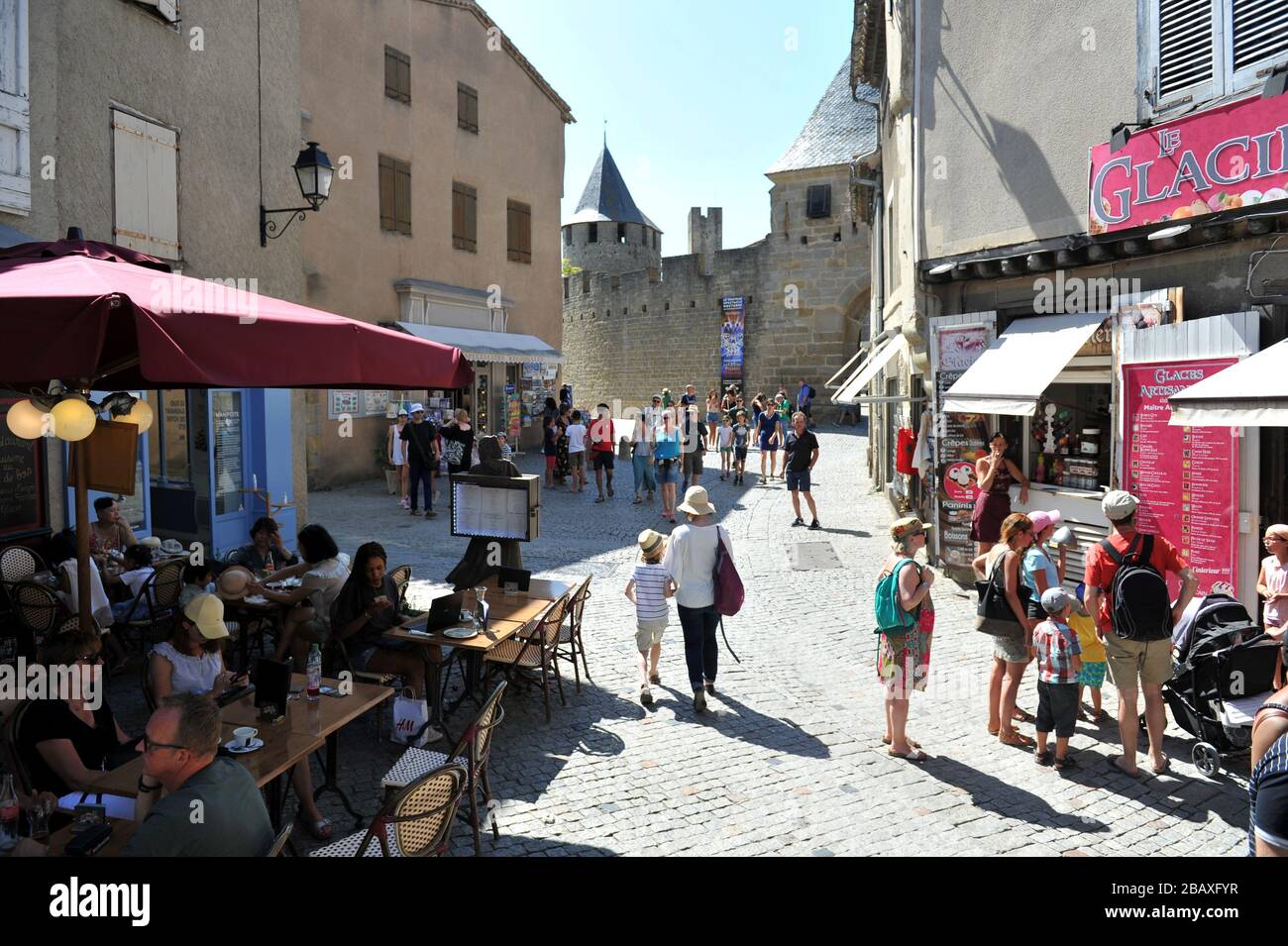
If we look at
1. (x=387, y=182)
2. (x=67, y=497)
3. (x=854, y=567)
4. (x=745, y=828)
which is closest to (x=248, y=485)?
(x=67, y=497)

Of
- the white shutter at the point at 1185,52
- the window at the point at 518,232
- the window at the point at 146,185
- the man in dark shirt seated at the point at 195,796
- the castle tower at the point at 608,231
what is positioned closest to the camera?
the man in dark shirt seated at the point at 195,796

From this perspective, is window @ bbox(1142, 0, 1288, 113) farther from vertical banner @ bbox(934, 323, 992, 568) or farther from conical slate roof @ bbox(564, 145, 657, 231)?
conical slate roof @ bbox(564, 145, 657, 231)

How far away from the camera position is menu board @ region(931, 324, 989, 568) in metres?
9.36

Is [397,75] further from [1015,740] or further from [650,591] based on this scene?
[1015,740]

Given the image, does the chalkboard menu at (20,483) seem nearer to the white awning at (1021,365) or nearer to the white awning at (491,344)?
the white awning at (1021,365)

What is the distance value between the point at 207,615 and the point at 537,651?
215cm

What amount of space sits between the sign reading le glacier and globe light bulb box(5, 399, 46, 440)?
786 centimetres

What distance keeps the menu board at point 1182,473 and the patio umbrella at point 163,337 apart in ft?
18.5

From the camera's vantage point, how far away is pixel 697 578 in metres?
5.95

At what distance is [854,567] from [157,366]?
8495mm

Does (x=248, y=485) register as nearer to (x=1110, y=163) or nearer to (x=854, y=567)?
(x=854, y=567)

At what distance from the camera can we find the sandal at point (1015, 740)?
548 cm

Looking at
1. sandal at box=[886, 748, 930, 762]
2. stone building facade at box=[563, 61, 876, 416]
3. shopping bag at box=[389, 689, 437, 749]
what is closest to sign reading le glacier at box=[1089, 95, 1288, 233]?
sandal at box=[886, 748, 930, 762]

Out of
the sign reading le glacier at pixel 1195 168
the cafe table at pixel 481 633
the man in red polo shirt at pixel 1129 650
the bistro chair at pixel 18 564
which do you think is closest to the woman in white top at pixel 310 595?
the cafe table at pixel 481 633
